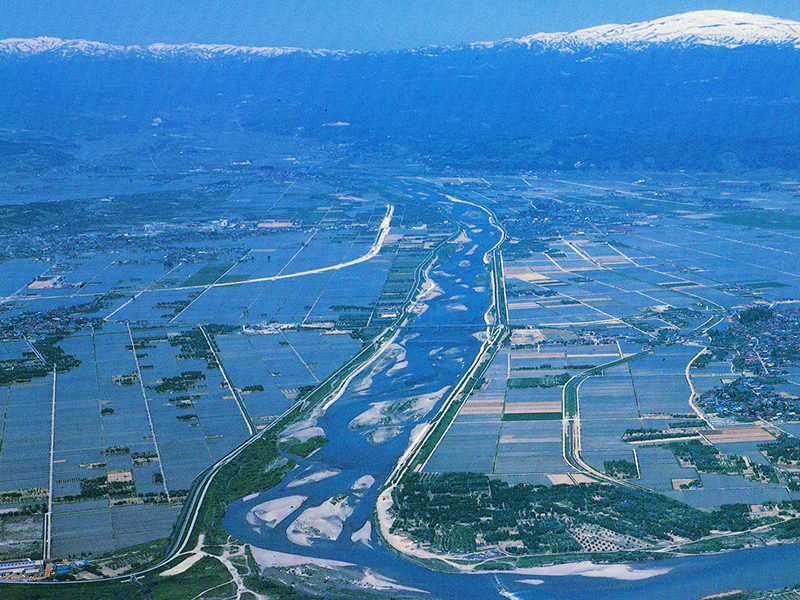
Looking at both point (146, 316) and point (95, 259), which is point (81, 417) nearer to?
point (146, 316)

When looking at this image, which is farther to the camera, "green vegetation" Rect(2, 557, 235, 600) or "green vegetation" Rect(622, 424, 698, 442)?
"green vegetation" Rect(622, 424, 698, 442)

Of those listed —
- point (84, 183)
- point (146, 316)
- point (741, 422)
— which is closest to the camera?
point (741, 422)

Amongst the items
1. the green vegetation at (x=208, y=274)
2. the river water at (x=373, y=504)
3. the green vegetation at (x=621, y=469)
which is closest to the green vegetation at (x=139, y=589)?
the river water at (x=373, y=504)

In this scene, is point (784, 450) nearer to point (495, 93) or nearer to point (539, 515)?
point (539, 515)

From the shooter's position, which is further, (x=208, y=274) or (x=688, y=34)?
(x=688, y=34)

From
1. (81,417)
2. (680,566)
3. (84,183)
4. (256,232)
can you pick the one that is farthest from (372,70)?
(680,566)

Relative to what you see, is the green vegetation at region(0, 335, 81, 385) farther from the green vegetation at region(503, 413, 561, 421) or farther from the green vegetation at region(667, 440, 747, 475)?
the green vegetation at region(667, 440, 747, 475)

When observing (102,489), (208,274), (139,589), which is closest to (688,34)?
(208,274)

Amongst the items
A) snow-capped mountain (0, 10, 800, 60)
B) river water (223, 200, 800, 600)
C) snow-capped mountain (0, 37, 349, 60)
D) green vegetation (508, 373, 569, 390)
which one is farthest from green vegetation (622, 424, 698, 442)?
snow-capped mountain (0, 37, 349, 60)
